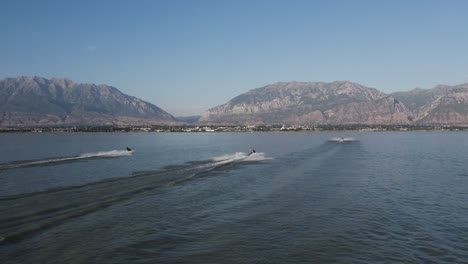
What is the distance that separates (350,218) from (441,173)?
33.5 metres

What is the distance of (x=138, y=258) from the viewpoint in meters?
19.6

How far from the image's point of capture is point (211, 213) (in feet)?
96.2

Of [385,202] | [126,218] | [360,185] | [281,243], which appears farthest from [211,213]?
[360,185]

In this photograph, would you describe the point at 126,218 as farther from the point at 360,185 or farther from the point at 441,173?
the point at 441,173

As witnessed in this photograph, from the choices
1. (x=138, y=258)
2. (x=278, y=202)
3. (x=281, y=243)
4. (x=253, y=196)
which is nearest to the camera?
(x=138, y=258)

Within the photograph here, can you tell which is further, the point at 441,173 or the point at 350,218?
the point at 441,173

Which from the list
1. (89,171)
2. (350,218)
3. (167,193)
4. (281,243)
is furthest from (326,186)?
(89,171)

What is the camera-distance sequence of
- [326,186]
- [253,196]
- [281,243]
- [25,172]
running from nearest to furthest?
1. [281,243]
2. [253,196]
3. [326,186]
4. [25,172]

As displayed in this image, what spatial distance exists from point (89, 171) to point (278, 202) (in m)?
30.4

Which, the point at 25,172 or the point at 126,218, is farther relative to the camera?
the point at 25,172

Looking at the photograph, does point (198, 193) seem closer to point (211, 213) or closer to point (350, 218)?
point (211, 213)

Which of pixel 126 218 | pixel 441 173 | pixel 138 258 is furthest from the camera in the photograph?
pixel 441 173

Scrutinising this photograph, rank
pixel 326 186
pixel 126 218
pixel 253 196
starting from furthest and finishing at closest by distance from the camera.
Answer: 1. pixel 326 186
2. pixel 253 196
3. pixel 126 218

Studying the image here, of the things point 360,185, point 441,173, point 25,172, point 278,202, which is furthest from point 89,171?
point 441,173
